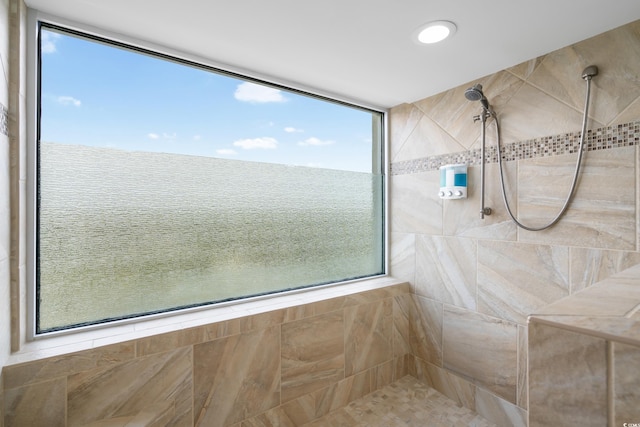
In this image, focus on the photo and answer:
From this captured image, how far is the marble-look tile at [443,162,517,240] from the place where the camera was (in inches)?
70.2

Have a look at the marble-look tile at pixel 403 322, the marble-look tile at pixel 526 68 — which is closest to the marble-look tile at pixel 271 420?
the marble-look tile at pixel 403 322

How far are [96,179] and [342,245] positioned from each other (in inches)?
62.2

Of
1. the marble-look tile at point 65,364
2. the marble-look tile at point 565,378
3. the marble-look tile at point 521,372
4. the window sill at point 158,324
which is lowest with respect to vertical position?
the marble-look tile at point 521,372

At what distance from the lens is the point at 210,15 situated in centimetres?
134

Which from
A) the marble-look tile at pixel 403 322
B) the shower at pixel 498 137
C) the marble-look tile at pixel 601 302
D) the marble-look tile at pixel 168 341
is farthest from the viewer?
the marble-look tile at pixel 403 322

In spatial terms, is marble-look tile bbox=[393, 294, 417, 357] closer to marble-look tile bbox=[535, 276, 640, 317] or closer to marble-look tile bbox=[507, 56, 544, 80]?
marble-look tile bbox=[507, 56, 544, 80]

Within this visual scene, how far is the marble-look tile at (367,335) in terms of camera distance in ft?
6.59

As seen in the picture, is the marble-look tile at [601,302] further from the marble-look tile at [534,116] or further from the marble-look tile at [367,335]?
the marble-look tile at [367,335]

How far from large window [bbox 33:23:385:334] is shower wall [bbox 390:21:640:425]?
1.98ft

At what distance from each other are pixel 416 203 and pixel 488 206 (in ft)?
1.74

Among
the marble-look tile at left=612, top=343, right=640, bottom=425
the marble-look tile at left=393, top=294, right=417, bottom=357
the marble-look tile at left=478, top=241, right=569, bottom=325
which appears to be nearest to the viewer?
the marble-look tile at left=612, top=343, right=640, bottom=425

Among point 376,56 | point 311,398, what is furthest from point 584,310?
point 311,398

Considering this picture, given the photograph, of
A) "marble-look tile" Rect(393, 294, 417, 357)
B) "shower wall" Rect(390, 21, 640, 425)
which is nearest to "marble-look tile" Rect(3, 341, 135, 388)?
"marble-look tile" Rect(393, 294, 417, 357)

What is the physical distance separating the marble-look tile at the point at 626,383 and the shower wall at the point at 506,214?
147cm
